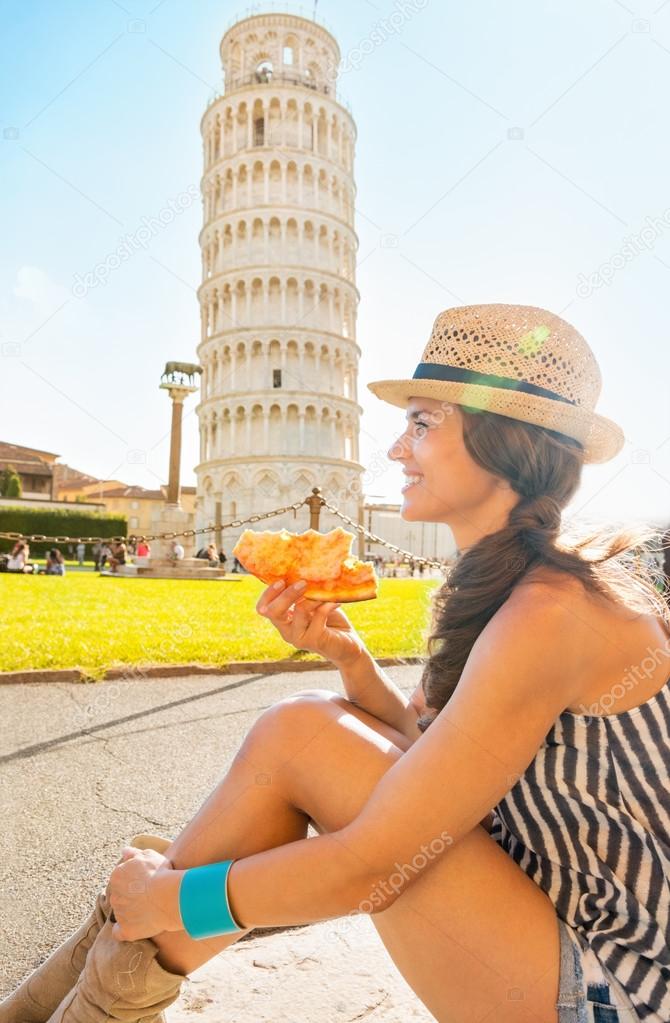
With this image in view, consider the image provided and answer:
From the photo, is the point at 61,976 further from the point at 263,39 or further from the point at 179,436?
the point at 263,39

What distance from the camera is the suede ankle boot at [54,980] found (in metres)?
1.41

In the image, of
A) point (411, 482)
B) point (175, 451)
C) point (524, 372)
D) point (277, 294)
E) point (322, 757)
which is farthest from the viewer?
point (277, 294)

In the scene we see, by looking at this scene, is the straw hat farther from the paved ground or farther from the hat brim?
the paved ground

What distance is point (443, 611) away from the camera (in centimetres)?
145

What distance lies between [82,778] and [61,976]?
6.22 feet

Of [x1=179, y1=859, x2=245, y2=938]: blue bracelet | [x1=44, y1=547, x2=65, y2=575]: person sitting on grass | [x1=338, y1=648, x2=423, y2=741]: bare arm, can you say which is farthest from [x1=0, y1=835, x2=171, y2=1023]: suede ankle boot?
[x1=44, y1=547, x2=65, y2=575]: person sitting on grass

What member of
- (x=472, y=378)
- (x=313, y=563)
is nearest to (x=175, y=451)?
(x=313, y=563)

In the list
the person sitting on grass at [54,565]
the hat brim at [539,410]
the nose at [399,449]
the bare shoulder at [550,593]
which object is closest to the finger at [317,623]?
the nose at [399,449]

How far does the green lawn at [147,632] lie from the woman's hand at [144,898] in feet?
7.10

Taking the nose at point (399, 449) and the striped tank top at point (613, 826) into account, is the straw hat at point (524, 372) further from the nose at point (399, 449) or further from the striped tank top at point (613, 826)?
the striped tank top at point (613, 826)

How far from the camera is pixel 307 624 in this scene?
184 centimetres

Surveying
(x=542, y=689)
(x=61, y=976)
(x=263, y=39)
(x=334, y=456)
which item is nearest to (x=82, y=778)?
(x=61, y=976)

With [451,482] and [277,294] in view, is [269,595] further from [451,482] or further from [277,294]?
[277,294]

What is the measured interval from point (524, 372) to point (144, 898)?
1197mm
